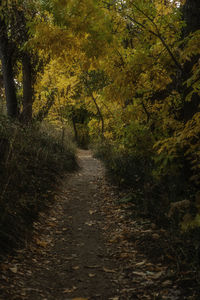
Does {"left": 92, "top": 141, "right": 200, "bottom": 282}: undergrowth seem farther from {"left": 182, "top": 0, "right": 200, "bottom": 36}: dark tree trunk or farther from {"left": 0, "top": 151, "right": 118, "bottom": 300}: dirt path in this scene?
{"left": 182, "top": 0, "right": 200, "bottom": 36}: dark tree trunk

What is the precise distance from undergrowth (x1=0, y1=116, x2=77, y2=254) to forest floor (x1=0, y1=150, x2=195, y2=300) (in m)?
0.24

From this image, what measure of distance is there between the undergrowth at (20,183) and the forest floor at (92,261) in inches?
9.5

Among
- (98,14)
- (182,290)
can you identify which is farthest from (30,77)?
(182,290)

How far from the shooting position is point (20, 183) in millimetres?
5742

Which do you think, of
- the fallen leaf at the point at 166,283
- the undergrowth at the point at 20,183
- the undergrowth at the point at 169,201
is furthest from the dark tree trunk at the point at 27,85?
the fallen leaf at the point at 166,283

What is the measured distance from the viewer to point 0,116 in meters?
6.96

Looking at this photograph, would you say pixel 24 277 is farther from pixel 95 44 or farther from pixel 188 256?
pixel 95 44

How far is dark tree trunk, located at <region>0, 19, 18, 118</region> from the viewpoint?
7594mm

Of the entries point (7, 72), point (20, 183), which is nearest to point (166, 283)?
point (20, 183)

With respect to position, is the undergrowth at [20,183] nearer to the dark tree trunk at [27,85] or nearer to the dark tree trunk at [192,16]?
the dark tree trunk at [27,85]

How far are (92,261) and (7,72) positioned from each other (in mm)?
5582

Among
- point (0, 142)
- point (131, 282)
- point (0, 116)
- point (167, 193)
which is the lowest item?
point (131, 282)

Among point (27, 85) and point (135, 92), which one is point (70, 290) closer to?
point (135, 92)

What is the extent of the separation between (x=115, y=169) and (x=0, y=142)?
4.26 m
